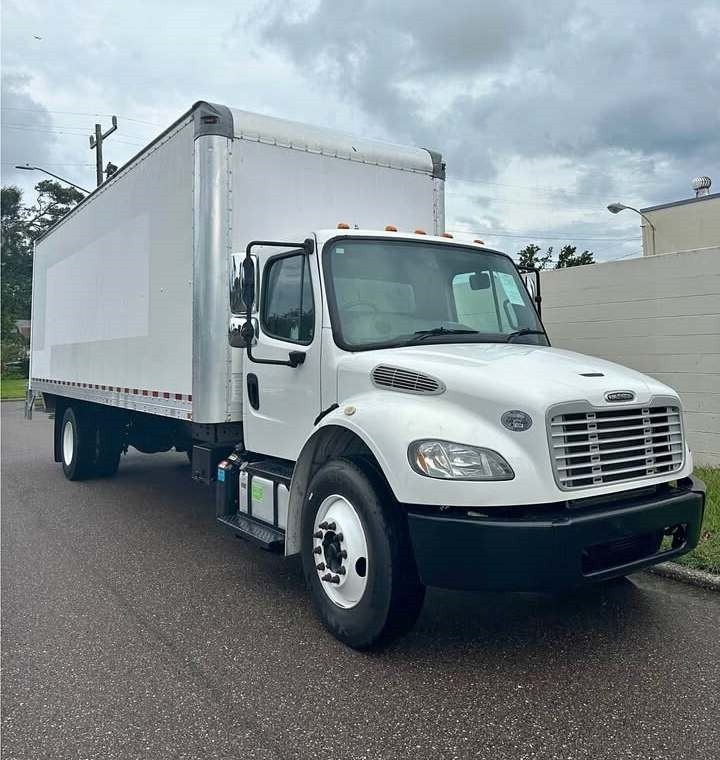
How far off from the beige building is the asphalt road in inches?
945

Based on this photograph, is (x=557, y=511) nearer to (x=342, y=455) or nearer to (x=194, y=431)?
(x=342, y=455)

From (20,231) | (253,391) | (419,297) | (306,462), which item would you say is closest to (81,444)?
(253,391)

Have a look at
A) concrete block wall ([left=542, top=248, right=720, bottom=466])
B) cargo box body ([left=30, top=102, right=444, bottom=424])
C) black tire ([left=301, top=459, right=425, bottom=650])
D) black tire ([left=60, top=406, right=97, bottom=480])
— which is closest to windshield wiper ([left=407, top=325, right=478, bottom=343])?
black tire ([left=301, top=459, right=425, bottom=650])

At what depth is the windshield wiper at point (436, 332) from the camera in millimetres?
4375

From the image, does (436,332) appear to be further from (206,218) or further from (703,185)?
(703,185)

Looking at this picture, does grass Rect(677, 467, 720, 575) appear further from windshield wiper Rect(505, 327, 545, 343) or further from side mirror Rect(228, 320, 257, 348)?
side mirror Rect(228, 320, 257, 348)

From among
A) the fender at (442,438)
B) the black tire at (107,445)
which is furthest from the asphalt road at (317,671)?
the black tire at (107,445)

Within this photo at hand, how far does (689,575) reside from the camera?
4887 mm

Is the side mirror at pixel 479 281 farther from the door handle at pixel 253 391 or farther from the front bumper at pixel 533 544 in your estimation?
the front bumper at pixel 533 544

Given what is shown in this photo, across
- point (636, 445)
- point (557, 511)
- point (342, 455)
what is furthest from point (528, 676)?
point (342, 455)

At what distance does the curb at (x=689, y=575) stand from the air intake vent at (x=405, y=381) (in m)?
2.37

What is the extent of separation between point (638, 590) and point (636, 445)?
1.58 m

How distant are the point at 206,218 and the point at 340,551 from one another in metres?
2.81

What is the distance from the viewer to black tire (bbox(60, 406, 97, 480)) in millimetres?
9281
